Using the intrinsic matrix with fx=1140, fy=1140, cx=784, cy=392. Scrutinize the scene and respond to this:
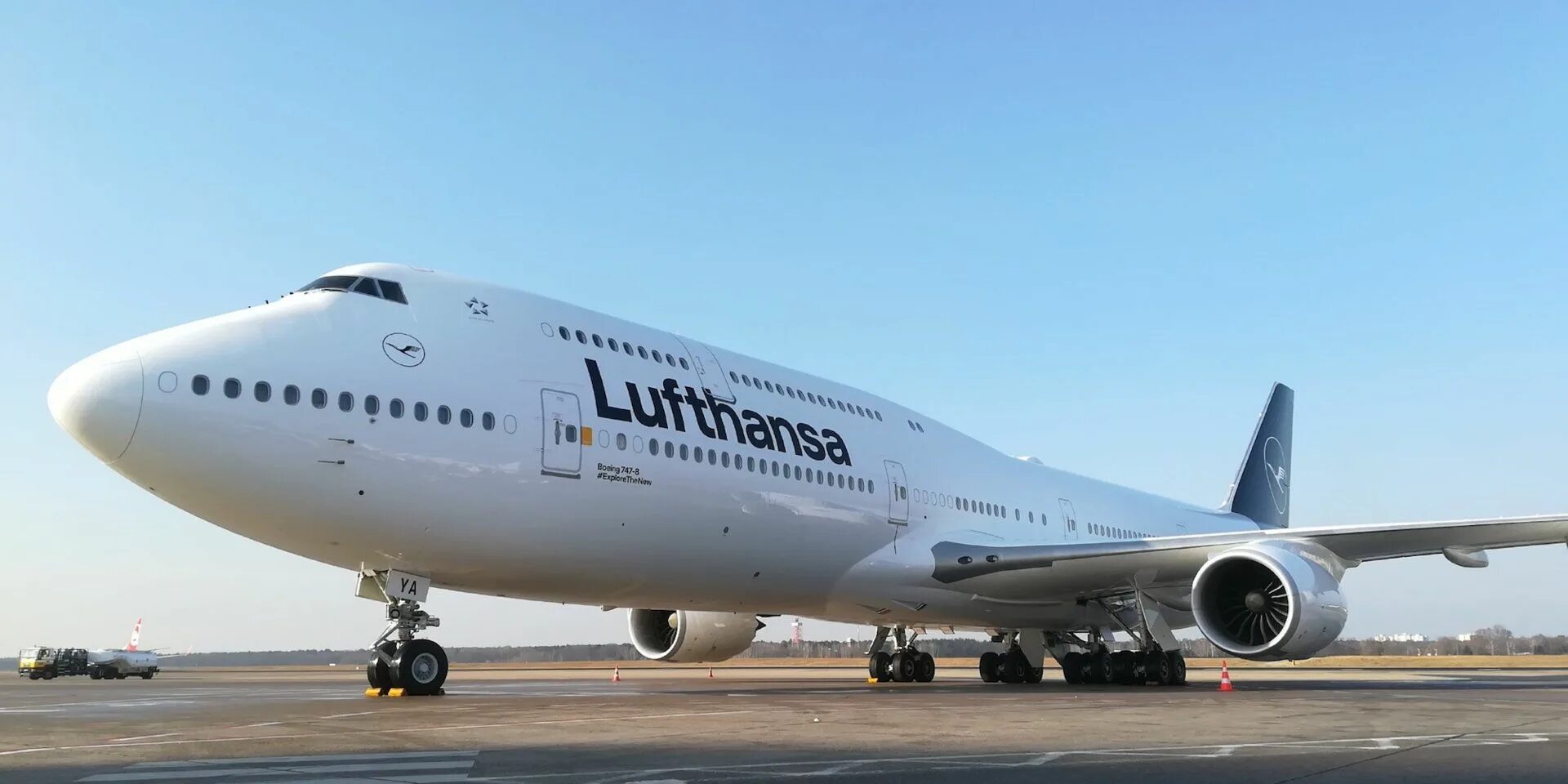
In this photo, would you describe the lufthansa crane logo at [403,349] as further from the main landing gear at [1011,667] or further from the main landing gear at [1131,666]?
the main landing gear at [1011,667]

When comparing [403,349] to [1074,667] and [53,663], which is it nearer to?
[1074,667]

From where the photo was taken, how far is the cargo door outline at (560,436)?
11773mm

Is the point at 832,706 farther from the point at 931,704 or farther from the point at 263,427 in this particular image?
the point at 263,427

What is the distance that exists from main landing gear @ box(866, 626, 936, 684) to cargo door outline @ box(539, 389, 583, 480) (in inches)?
383

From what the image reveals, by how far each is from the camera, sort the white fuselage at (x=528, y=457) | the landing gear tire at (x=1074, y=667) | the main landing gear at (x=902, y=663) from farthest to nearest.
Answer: the main landing gear at (x=902, y=663), the landing gear tire at (x=1074, y=667), the white fuselage at (x=528, y=457)

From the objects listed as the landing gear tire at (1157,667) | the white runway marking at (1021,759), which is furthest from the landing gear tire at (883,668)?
the white runway marking at (1021,759)

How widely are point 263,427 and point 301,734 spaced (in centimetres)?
375

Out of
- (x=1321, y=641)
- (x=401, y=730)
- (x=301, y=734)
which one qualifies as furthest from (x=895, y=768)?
(x=1321, y=641)

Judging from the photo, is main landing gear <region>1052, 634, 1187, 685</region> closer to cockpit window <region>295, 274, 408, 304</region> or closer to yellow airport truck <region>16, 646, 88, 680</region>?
cockpit window <region>295, 274, 408, 304</region>

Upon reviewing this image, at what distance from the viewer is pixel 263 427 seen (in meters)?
10.1

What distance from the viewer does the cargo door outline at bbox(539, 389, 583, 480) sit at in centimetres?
1177

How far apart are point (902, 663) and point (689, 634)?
4.62 metres

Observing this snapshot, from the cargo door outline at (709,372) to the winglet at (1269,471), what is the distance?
18.6m

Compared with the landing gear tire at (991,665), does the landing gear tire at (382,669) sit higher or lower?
higher
